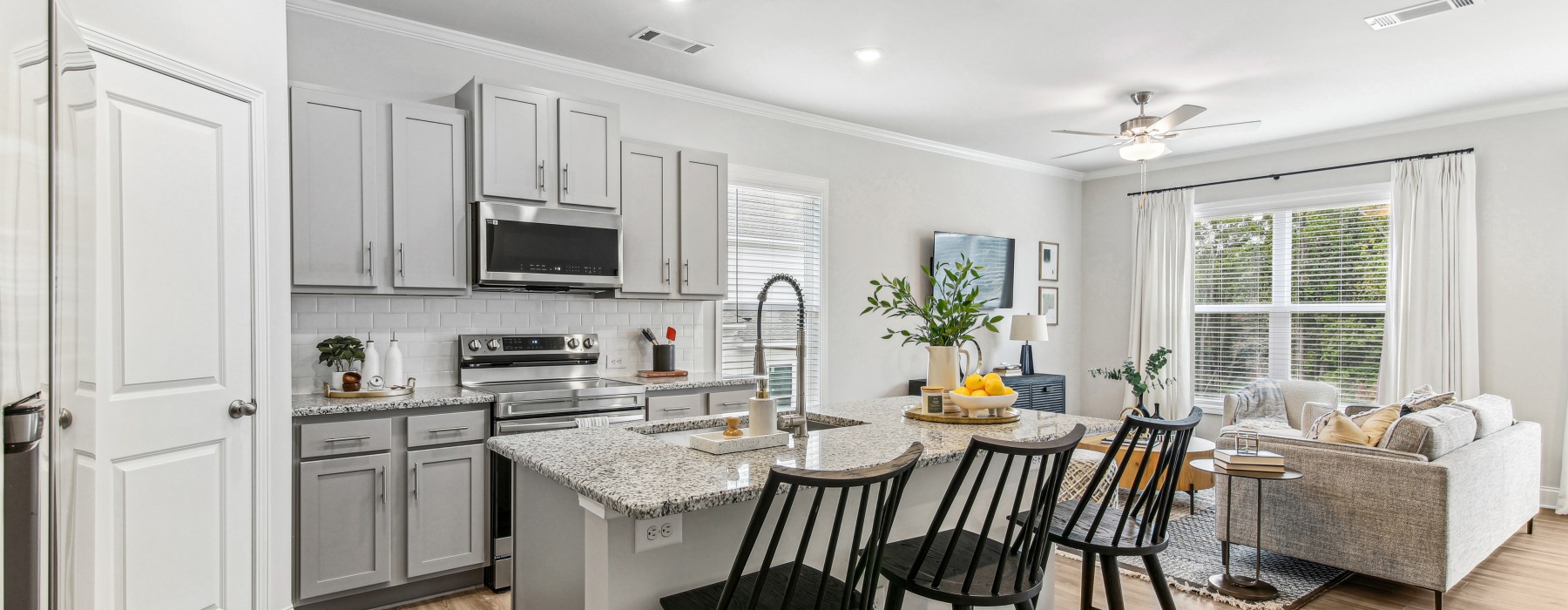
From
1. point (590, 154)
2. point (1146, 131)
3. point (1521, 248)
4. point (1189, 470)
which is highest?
point (1146, 131)

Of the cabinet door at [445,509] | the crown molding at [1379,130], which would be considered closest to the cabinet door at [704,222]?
the cabinet door at [445,509]

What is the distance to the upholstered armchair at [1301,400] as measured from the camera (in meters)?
5.18

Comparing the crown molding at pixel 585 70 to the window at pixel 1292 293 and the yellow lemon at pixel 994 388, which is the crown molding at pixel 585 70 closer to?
the window at pixel 1292 293

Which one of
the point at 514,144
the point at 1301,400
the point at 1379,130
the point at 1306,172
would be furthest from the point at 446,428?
the point at 1379,130

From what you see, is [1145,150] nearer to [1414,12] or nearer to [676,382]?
[1414,12]

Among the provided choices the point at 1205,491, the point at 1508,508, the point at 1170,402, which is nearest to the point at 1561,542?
the point at 1508,508

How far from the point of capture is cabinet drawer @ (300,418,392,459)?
113 inches

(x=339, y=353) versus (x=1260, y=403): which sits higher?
(x=339, y=353)

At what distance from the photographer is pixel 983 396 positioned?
2404 mm

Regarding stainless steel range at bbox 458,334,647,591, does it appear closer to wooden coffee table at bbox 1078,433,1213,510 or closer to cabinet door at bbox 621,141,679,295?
cabinet door at bbox 621,141,679,295

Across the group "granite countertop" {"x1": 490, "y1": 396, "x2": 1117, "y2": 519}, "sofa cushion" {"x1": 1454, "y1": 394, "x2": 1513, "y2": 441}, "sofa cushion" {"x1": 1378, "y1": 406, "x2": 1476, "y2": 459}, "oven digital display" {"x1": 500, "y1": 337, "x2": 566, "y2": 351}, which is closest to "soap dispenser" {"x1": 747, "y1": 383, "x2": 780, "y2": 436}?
"granite countertop" {"x1": 490, "y1": 396, "x2": 1117, "y2": 519}

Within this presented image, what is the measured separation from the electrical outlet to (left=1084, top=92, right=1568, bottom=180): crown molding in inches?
237

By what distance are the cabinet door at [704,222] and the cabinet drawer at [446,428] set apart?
1.35 metres

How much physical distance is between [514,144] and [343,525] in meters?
1.75
